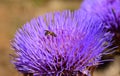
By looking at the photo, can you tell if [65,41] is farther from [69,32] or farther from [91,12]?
[91,12]

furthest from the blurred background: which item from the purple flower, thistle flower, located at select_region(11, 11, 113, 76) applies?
thistle flower, located at select_region(11, 11, 113, 76)

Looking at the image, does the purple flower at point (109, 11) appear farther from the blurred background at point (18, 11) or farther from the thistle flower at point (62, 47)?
the blurred background at point (18, 11)

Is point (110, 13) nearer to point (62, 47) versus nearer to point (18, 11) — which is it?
point (62, 47)

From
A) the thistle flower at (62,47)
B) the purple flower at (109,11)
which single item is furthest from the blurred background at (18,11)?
the thistle flower at (62,47)

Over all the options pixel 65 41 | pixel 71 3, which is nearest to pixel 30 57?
pixel 65 41

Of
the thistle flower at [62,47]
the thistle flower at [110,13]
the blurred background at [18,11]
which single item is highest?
the blurred background at [18,11]

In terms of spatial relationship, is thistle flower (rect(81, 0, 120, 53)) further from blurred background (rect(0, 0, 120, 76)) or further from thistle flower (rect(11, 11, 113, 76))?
blurred background (rect(0, 0, 120, 76))
